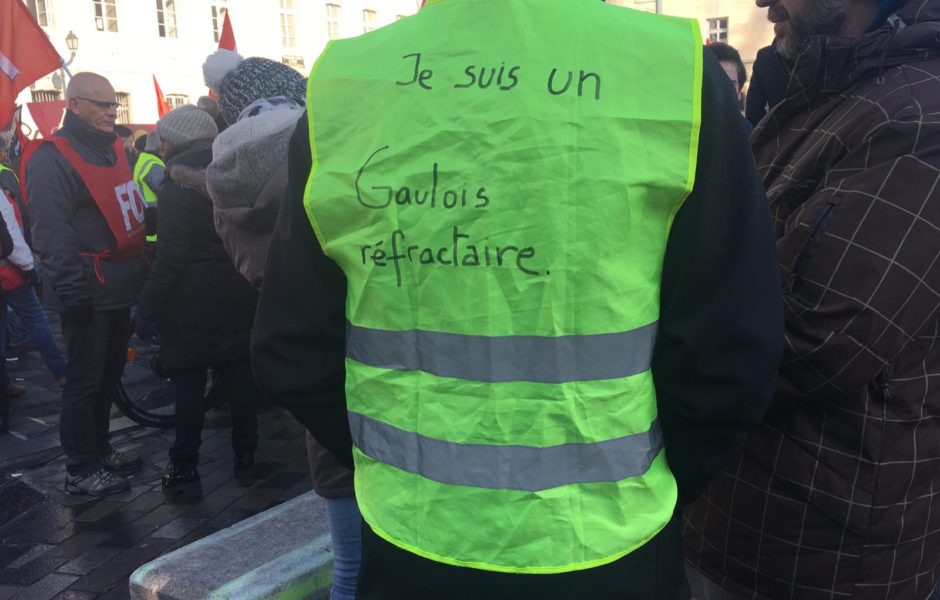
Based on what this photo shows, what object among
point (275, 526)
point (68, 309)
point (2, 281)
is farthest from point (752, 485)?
point (2, 281)

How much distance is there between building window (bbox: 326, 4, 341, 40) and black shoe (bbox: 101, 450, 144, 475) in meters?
30.6

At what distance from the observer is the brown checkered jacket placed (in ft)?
4.69

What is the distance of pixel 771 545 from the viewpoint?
162cm

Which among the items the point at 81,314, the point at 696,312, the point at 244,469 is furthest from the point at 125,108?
the point at 696,312

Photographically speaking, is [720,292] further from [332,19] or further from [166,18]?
[332,19]

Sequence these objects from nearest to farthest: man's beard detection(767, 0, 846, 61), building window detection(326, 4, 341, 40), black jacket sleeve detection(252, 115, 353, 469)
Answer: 1. black jacket sleeve detection(252, 115, 353, 469)
2. man's beard detection(767, 0, 846, 61)
3. building window detection(326, 4, 341, 40)

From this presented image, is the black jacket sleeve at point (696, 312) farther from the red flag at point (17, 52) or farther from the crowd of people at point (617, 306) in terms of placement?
the red flag at point (17, 52)

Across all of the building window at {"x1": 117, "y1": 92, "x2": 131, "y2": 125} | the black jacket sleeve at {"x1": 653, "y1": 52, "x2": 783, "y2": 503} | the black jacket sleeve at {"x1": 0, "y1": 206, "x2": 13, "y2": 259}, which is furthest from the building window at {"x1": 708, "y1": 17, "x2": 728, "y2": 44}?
the black jacket sleeve at {"x1": 653, "y1": 52, "x2": 783, "y2": 503}

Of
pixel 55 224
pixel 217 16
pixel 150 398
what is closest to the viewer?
pixel 55 224

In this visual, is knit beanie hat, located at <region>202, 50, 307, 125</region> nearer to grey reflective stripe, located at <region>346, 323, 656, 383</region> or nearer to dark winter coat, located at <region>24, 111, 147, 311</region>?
dark winter coat, located at <region>24, 111, 147, 311</region>

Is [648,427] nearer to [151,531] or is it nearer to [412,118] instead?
[412,118]

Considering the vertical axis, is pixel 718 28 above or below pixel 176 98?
above

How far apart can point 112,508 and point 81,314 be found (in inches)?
40.9

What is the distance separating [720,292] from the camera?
122 cm
